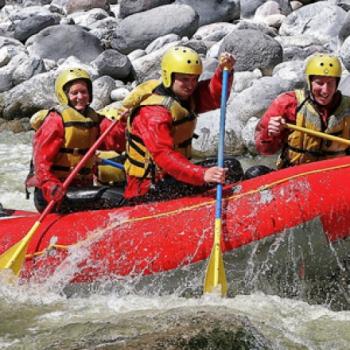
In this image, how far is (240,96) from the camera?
10359 mm

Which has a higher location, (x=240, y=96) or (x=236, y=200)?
(x=236, y=200)

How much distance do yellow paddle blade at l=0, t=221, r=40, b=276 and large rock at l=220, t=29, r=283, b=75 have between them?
24.3 feet

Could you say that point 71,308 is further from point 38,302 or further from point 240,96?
point 240,96

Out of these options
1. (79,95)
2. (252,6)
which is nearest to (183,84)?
→ (79,95)

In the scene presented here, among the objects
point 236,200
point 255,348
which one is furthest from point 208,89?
point 255,348

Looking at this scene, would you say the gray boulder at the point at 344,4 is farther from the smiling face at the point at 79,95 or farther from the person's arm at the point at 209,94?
the smiling face at the point at 79,95

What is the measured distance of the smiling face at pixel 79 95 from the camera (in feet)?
18.6

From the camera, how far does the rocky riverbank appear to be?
10.3 metres

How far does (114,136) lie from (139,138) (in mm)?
767

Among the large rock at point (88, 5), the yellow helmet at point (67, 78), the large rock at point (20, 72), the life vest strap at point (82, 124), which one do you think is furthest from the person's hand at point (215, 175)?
the large rock at point (88, 5)

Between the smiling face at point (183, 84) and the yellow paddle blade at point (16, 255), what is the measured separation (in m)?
1.37

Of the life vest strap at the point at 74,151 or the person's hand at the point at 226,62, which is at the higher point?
A: the person's hand at the point at 226,62

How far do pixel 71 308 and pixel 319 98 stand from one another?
2337 mm

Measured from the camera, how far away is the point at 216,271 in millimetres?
4613
